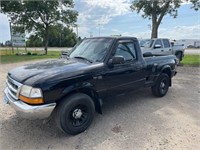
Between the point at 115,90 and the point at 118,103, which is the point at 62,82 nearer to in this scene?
the point at 115,90

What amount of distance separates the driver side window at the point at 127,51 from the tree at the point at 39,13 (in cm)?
2307

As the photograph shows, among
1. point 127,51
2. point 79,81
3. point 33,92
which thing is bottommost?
point 33,92

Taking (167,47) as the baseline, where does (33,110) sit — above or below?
below

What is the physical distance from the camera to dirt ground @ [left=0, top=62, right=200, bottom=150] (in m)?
3.42

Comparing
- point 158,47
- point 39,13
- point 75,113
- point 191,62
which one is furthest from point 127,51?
point 39,13

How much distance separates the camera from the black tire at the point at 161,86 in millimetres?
5812

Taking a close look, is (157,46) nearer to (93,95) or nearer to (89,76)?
(93,95)

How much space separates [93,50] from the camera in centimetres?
457

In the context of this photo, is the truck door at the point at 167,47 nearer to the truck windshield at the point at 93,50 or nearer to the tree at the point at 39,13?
the truck windshield at the point at 93,50

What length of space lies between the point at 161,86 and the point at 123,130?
258 cm

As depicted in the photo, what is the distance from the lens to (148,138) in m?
3.62

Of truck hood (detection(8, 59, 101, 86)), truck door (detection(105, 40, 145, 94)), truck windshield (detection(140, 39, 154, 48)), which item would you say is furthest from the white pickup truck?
truck hood (detection(8, 59, 101, 86))

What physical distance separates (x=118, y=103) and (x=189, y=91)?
297 centimetres

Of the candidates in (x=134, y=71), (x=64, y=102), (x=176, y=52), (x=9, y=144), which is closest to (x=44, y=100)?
(x=64, y=102)
